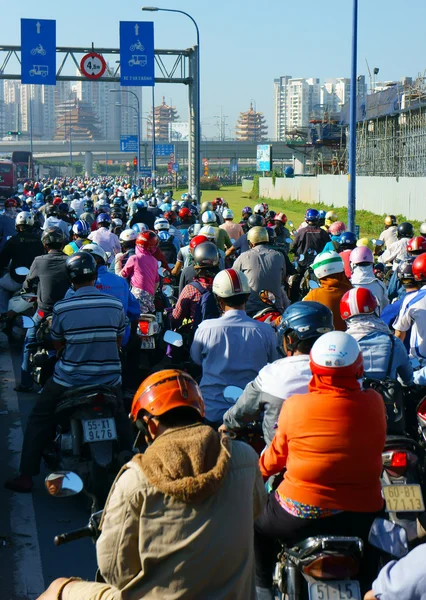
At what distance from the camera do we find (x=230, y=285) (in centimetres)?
678

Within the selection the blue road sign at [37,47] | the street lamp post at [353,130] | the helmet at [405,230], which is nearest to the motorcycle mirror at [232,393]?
the helmet at [405,230]

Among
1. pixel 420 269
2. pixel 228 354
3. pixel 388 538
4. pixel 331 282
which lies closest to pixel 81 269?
pixel 228 354

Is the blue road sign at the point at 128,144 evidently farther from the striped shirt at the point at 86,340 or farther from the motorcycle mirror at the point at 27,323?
the striped shirt at the point at 86,340

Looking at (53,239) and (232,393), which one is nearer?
(232,393)

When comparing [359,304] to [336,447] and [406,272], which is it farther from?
[406,272]

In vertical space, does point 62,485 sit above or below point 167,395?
below

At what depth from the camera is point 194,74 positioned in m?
33.5

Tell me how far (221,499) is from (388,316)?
5.47 m

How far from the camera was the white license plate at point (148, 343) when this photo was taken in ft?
36.0

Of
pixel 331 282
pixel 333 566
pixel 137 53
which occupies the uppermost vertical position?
pixel 137 53

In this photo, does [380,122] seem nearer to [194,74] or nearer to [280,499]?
[194,74]

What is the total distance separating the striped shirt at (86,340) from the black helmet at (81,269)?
206 mm

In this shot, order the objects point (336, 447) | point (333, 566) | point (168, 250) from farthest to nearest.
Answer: point (168, 250) → point (336, 447) → point (333, 566)

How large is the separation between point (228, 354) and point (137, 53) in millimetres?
28390
